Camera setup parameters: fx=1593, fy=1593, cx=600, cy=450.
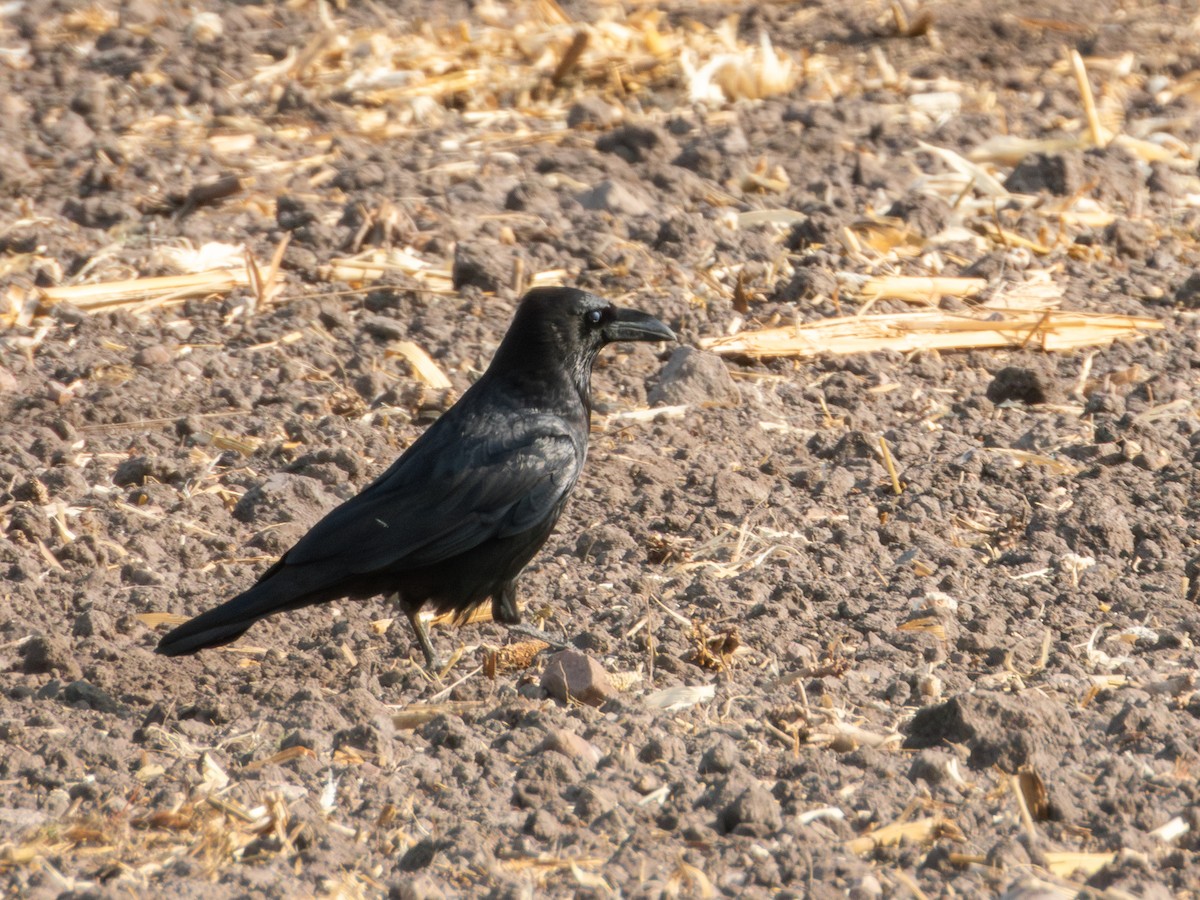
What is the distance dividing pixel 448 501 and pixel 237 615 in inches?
34.0

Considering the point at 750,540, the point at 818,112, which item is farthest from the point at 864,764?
the point at 818,112

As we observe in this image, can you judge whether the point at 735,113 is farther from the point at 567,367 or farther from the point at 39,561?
the point at 39,561

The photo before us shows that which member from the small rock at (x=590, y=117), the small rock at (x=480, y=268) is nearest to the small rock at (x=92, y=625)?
the small rock at (x=480, y=268)

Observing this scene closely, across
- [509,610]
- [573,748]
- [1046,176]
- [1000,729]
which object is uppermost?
[1000,729]

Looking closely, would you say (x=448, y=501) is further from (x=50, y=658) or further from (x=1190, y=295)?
(x=1190, y=295)

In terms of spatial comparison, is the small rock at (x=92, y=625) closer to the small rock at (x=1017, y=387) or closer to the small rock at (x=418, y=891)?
the small rock at (x=418, y=891)

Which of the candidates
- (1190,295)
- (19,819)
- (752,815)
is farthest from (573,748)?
(1190,295)

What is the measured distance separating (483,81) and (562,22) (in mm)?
1155

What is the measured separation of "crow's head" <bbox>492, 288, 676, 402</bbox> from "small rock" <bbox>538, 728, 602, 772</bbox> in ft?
5.71

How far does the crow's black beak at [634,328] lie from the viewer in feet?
20.5

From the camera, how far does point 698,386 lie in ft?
23.5

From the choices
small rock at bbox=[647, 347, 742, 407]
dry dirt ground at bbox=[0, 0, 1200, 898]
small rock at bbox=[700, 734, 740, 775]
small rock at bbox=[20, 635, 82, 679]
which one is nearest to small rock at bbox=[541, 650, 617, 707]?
dry dirt ground at bbox=[0, 0, 1200, 898]

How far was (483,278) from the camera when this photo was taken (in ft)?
26.2

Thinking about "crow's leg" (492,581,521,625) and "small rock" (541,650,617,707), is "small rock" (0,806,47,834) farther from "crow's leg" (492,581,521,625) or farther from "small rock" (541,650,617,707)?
"crow's leg" (492,581,521,625)
